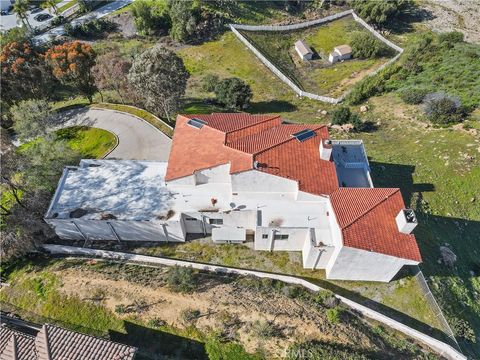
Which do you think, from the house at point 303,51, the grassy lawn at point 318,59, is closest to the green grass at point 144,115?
the grassy lawn at point 318,59

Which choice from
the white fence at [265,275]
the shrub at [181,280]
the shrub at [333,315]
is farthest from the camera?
Result: the shrub at [181,280]

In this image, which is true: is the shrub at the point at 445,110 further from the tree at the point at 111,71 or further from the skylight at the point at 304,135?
the tree at the point at 111,71

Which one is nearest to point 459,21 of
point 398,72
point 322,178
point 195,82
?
point 398,72

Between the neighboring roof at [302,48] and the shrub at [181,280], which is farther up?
the neighboring roof at [302,48]

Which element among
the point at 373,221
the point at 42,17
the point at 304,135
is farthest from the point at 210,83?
the point at 42,17

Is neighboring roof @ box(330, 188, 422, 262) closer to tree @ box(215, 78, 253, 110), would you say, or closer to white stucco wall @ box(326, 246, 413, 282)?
white stucco wall @ box(326, 246, 413, 282)

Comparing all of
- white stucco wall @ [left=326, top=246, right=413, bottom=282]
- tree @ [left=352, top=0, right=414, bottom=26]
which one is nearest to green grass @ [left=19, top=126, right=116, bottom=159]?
white stucco wall @ [left=326, top=246, right=413, bottom=282]

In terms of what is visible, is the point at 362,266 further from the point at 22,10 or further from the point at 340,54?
the point at 22,10
